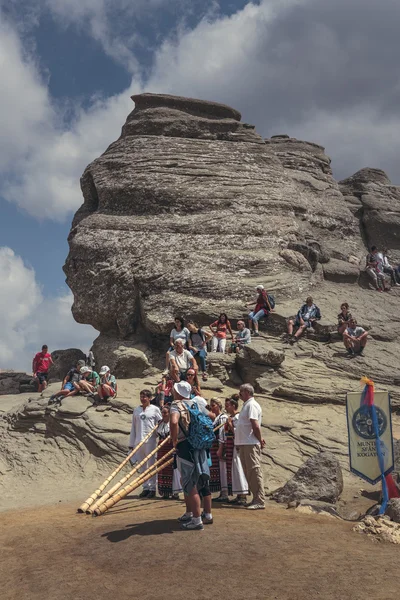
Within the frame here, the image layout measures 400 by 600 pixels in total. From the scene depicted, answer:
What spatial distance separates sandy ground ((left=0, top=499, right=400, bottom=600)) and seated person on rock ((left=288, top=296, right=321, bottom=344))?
10.1 meters

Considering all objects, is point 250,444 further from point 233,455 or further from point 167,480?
point 167,480

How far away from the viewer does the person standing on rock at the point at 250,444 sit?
31.6ft

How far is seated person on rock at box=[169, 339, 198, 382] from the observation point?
1361cm

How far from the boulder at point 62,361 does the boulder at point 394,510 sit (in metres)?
15.1

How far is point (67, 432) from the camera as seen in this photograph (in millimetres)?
14586

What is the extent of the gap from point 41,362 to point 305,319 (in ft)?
30.0

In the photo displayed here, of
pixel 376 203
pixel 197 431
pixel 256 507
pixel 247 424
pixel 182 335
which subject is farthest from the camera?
pixel 376 203

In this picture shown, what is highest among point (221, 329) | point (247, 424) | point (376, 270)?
point (376, 270)

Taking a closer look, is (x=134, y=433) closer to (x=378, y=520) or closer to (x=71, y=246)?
(x=378, y=520)

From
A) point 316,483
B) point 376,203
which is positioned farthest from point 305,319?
point 376,203

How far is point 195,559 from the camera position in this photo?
6688 millimetres

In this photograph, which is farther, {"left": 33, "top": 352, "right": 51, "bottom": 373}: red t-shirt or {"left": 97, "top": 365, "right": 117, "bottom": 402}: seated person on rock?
{"left": 33, "top": 352, "right": 51, "bottom": 373}: red t-shirt

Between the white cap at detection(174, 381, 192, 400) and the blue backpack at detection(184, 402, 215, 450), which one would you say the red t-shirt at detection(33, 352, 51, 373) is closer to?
the white cap at detection(174, 381, 192, 400)

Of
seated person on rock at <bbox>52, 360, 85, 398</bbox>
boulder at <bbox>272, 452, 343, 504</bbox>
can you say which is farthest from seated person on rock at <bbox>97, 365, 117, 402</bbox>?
boulder at <bbox>272, 452, 343, 504</bbox>
